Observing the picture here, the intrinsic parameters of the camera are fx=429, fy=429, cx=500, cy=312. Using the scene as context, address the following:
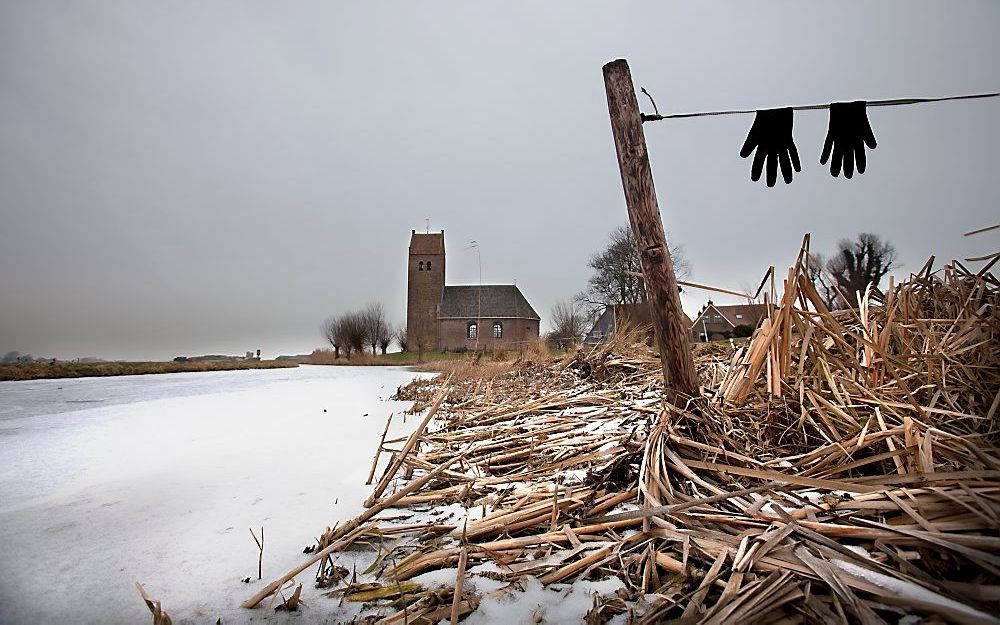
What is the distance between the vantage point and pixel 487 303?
146ft

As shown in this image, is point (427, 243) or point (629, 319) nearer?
point (629, 319)

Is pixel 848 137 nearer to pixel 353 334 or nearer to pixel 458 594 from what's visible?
pixel 458 594

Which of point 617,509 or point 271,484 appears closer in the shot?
point 617,509

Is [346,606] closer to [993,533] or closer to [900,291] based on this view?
[993,533]

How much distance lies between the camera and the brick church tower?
146ft

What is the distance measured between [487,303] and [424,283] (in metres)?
7.05

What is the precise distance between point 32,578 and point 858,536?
2.29m

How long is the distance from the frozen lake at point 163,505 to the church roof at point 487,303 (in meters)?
39.8

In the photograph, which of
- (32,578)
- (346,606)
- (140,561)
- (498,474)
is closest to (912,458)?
(498,474)

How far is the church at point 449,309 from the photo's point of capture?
43.5m

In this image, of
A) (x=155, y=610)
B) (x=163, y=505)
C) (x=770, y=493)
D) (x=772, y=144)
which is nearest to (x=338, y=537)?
(x=155, y=610)

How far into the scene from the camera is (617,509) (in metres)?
1.59

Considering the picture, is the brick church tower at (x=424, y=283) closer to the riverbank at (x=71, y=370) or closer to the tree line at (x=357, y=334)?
the tree line at (x=357, y=334)

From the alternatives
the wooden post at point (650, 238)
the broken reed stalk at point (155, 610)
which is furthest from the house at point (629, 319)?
the broken reed stalk at point (155, 610)
